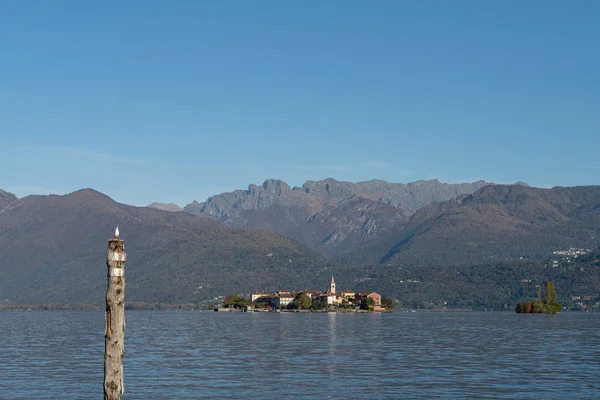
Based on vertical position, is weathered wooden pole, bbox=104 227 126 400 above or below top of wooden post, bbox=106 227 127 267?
below

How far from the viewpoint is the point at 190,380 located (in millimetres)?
71062

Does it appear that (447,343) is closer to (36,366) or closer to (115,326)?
(36,366)

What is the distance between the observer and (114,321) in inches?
1141

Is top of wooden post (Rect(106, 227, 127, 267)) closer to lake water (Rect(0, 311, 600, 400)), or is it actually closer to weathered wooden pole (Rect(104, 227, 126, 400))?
weathered wooden pole (Rect(104, 227, 126, 400))

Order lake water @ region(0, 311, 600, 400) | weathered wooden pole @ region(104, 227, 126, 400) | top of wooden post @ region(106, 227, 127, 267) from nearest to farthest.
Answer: top of wooden post @ region(106, 227, 127, 267) < weathered wooden pole @ region(104, 227, 126, 400) < lake water @ region(0, 311, 600, 400)

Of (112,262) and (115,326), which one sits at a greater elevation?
(112,262)

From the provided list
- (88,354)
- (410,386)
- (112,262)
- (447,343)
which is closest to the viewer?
(112,262)

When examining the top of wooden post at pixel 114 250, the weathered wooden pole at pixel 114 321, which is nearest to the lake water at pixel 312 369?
the weathered wooden pole at pixel 114 321

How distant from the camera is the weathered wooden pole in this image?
28.8 m

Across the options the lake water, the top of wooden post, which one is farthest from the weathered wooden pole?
the lake water

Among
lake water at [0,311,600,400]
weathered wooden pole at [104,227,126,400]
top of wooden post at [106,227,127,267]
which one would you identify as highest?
top of wooden post at [106,227,127,267]

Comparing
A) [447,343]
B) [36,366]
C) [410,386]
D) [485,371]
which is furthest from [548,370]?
[36,366]

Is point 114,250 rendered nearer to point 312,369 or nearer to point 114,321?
point 114,321

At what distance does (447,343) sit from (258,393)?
61.0m
